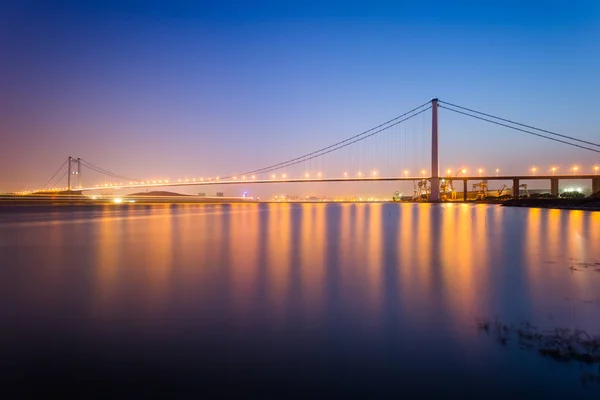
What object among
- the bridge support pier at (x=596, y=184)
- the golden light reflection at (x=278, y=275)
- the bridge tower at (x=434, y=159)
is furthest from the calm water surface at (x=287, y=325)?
the bridge support pier at (x=596, y=184)

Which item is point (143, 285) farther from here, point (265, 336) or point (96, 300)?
point (265, 336)

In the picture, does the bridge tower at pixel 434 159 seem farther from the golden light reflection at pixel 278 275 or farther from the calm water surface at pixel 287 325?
the calm water surface at pixel 287 325

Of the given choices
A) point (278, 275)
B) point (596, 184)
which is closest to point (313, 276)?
point (278, 275)

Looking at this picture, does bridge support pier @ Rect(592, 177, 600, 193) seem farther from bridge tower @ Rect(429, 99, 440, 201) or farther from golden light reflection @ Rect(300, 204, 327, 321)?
golden light reflection @ Rect(300, 204, 327, 321)

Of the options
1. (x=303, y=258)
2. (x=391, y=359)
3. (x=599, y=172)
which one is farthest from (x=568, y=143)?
(x=391, y=359)

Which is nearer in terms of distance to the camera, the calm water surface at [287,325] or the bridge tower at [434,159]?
the calm water surface at [287,325]

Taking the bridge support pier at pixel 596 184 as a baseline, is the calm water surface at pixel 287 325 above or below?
below

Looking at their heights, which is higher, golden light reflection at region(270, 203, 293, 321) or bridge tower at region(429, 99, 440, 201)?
bridge tower at region(429, 99, 440, 201)

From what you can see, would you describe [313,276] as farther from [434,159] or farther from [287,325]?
[434,159]

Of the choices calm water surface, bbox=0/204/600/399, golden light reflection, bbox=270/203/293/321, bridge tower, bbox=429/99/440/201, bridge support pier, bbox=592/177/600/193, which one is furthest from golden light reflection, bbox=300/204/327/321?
bridge support pier, bbox=592/177/600/193

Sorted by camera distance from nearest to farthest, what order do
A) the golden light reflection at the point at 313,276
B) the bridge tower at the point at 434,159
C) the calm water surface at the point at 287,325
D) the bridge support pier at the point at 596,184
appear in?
1. the calm water surface at the point at 287,325
2. the golden light reflection at the point at 313,276
3. the bridge tower at the point at 434,159
4. the bridge support pier at the point at 596,184

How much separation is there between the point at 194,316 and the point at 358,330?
1.51 meters

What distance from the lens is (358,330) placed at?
134 inches

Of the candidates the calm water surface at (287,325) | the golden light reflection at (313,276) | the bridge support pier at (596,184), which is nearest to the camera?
the calm water surface at (287,325)
